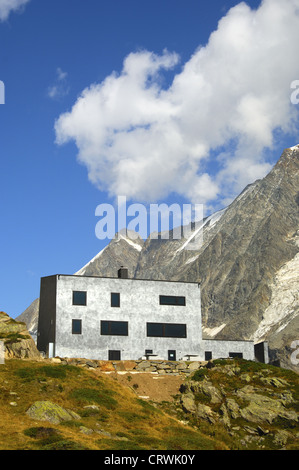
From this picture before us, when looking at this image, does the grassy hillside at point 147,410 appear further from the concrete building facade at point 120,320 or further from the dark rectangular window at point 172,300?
the dark rectangular window at point 172,300

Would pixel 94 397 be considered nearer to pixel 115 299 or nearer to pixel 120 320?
pixel 120 320

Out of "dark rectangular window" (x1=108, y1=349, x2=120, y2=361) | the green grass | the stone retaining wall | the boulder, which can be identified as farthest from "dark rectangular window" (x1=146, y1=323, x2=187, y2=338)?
the boulder

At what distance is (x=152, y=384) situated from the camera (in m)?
46.2

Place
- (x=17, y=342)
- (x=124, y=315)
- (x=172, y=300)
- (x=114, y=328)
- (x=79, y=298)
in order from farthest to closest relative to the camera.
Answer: (x=172, y=300)
(x=124, y=315)
(x=114, y=328)
(x=79, y=298)
(x=17, y=342)

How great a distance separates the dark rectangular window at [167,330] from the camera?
55750mm

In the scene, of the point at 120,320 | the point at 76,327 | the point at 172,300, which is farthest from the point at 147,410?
the point at 172,300

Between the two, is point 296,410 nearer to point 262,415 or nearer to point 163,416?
point 262,415

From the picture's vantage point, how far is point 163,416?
1455 inches

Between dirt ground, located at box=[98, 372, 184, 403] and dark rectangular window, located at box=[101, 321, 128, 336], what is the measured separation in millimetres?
6848

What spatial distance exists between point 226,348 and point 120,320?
40.2 ft

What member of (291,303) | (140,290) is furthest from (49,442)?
(291,303)

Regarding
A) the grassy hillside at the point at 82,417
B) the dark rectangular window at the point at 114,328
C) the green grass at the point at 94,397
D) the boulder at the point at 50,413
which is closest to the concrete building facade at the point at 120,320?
the dark rectangular window at the point at 114,328

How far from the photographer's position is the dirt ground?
44.3m
